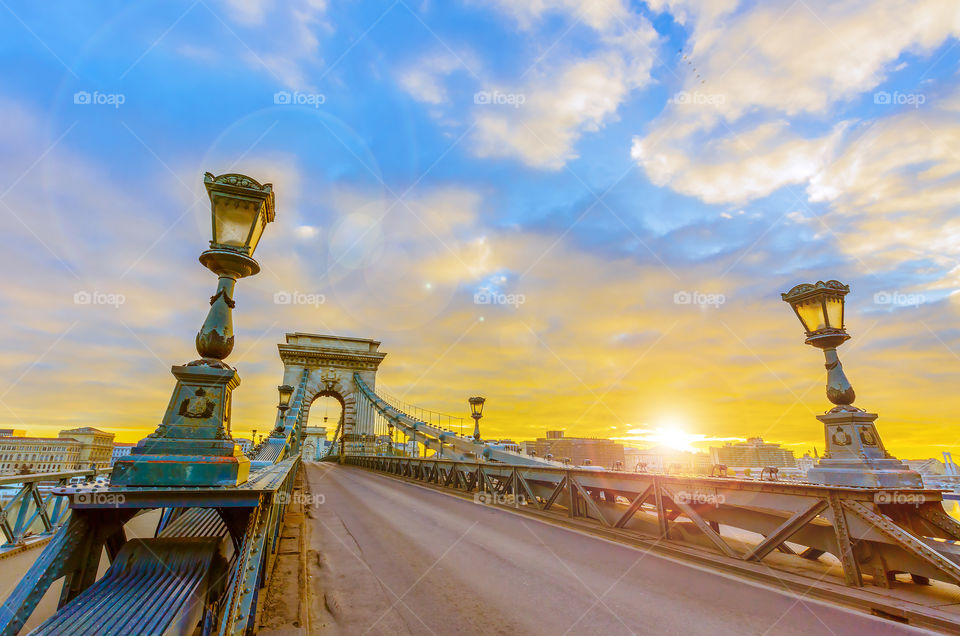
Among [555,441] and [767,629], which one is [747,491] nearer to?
[767,629]

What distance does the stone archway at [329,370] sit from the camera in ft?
144

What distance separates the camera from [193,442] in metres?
2.95

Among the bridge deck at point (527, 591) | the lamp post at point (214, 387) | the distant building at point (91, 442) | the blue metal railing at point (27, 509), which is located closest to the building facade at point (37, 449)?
the distant building at point (91, 442)

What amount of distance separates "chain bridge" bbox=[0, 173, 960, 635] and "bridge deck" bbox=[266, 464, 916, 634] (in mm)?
29

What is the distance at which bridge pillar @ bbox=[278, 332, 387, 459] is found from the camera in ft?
142

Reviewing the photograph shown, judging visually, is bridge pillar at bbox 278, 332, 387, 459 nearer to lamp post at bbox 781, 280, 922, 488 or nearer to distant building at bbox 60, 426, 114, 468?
distant building at bbox 60, 426, 114, 468

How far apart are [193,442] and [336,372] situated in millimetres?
44906

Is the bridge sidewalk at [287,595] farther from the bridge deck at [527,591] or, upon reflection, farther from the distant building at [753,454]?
the distant building at [753,454]

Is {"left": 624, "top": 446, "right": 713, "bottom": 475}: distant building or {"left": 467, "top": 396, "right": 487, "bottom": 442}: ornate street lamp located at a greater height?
{"left": 467, "top": 396, "right": 487, "bottom": 442}: ornate street lamp

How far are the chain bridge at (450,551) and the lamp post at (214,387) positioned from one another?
0.04ft

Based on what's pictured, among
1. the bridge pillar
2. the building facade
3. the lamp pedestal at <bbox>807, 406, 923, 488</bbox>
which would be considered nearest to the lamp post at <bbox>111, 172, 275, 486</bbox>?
the lamp pedestal at <bbox>807, 406, 923, 488</bbox>

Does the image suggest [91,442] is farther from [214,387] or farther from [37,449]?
[214,387]

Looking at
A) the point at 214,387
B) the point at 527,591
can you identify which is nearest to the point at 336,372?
the point at 527,591

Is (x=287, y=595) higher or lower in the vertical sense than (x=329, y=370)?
lower
